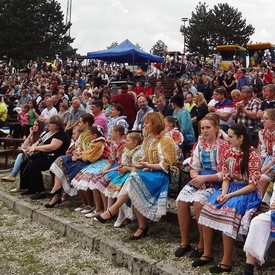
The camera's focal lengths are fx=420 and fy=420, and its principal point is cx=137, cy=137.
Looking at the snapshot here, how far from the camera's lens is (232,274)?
11.6 ft

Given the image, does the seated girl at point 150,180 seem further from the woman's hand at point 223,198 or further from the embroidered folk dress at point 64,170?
the embroidered folk dress at point 64,170

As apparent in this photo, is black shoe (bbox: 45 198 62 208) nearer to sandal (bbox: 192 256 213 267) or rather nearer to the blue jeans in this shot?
the blue jeans

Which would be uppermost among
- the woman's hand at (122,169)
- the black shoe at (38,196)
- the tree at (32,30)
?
the tree at (32,30)

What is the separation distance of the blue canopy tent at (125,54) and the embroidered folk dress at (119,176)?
11182 millimetres

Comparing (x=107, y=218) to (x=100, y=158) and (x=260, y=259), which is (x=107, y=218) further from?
(x=260, y=259)

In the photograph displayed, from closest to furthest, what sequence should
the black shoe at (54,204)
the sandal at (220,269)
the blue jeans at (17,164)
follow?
the sandal at (220,269)
the black shoe at (54,204)
the blue jeans at (17,164)

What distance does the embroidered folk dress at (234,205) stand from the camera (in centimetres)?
359

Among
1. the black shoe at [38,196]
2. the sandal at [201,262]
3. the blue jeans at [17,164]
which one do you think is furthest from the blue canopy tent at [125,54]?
the sandal at [201,262]

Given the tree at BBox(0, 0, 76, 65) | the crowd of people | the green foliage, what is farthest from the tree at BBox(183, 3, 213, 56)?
the crowd of people

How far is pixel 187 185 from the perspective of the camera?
4.27 meters

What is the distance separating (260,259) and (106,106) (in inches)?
219

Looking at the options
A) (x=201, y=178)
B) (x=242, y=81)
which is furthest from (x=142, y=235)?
(x=242, y=81)

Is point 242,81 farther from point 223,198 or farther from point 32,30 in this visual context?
point 32,30

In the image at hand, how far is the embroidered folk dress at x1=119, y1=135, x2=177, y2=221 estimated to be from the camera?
14.7 ft
